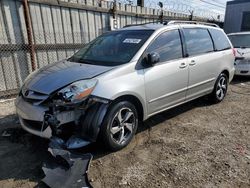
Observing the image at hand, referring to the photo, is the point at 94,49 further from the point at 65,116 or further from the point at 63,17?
the point at 63,17

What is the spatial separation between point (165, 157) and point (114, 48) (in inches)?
75.1

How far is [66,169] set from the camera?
2.77 metres

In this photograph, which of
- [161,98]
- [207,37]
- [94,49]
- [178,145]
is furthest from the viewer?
[207,37]

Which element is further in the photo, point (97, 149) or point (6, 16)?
point (6, 16)

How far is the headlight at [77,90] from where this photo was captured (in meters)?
2.93

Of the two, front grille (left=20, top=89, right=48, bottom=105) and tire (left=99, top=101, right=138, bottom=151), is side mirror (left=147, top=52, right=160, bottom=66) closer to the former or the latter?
tire (left=99, top=101, right=138, bottom=151)

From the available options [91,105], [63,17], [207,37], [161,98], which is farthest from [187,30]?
[63,17]

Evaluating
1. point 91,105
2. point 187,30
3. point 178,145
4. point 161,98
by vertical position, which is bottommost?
point 178,145


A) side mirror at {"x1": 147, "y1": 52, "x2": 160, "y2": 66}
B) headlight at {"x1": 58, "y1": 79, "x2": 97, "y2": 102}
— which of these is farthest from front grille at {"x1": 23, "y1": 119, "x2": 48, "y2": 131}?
side mirror at {"x1": 147, "y1": 52, "x2": 160, "y2": 66}

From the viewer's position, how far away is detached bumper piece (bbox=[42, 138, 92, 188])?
2596 millimetres

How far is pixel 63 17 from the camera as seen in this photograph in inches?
251

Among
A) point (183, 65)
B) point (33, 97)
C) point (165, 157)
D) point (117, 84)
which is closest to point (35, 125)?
point (33, 97)

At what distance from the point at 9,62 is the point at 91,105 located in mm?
3505

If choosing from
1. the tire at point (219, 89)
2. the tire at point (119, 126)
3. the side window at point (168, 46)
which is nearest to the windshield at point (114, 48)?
the side window at point (168, 46)
